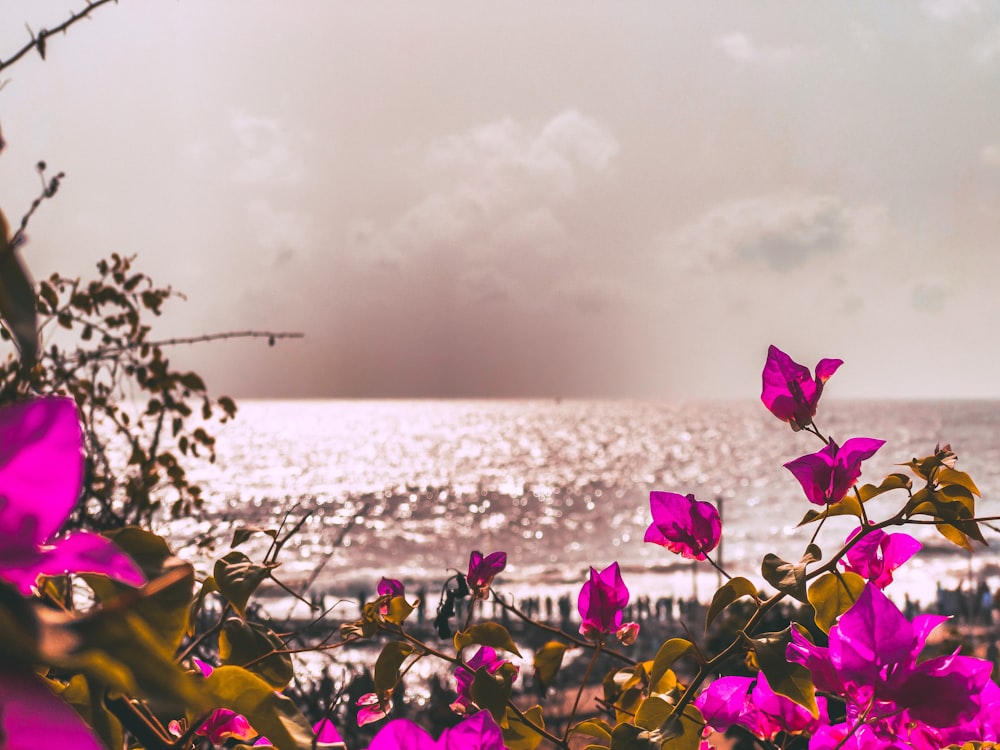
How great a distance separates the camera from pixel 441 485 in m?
47.8

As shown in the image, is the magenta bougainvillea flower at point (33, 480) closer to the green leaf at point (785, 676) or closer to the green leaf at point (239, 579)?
the green leaf at point (239, 579)

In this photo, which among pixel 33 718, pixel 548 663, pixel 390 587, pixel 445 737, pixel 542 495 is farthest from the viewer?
pixel 542 495

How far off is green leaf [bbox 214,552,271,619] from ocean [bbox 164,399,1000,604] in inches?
→ 7.1

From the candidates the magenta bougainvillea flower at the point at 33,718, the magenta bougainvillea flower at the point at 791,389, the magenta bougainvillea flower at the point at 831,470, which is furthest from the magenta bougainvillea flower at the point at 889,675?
the magenta bougainvillea flower at the point at 33,718

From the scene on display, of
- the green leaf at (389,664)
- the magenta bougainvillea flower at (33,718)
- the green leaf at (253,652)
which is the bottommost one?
the green leaf at (389,664)

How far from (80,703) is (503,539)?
34.3m

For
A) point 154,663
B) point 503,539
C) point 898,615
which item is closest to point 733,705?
point 898,615

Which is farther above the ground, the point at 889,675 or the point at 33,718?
the point at 33,718

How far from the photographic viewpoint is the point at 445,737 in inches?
20.9

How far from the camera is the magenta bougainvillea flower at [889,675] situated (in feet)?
2.01

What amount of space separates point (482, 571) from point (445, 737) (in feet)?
1.54

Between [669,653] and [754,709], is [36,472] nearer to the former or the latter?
[669,653]

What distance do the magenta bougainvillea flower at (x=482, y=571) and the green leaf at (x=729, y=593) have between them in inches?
13.5

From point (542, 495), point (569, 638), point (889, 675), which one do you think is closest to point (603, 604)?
point (569, 638)
